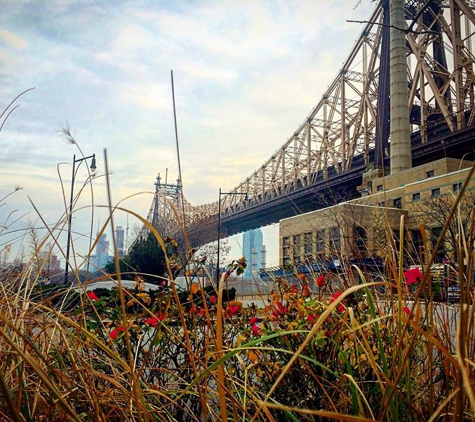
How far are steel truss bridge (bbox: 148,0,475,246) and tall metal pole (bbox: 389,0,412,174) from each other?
98 cm

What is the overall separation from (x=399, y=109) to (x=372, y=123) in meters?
10.6

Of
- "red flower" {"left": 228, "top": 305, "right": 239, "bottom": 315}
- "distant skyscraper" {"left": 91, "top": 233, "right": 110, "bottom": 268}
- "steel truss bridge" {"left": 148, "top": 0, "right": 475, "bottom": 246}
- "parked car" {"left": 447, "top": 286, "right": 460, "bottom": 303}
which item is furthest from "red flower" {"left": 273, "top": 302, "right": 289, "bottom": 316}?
"steel truss bridge" {"left": 148, "top": 0, "right": 475, "bottom": 246}

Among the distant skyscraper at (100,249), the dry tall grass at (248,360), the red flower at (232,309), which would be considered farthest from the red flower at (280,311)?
the distant skyscraper at (100,249)

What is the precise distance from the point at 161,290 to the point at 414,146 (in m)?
33.0

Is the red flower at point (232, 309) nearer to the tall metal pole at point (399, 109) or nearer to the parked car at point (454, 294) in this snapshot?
the parked car at point (454, 294)

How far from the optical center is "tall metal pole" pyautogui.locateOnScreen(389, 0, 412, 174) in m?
29.0

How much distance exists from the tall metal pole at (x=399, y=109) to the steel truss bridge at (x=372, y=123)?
0.98m

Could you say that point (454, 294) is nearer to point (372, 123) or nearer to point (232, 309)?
point (232, 309)

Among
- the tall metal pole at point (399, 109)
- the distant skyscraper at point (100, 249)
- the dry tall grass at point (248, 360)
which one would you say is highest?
the tall metal pole at point (399, 109)

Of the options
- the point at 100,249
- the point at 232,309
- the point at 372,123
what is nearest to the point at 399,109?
the point at 372,123

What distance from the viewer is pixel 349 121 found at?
4359 cm

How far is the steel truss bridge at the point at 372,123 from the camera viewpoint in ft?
100

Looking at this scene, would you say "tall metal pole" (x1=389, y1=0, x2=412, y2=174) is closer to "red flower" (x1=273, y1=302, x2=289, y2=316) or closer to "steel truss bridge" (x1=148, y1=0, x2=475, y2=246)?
"steel truss bridge" (x1=148, y1=0, x2=475, y2=246)

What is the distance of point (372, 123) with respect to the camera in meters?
40.1
